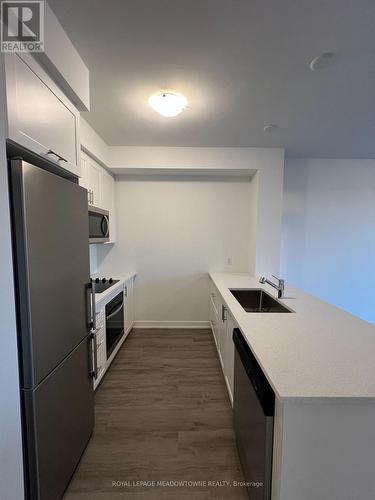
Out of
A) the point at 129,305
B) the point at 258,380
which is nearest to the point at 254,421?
the point at 258,380

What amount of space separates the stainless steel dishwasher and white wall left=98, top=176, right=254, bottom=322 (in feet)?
6.83

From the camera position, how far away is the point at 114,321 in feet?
8.43

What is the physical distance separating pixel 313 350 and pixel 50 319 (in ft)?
4.44

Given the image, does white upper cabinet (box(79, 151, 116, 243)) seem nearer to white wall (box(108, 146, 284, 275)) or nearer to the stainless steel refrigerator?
white wall (box(108, 146, 284, 275))

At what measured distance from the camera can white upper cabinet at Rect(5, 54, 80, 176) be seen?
935 mm

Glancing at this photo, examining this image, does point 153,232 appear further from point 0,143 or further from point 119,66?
point 0,143

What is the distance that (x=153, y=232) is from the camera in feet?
11.3

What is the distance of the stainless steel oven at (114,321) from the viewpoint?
235cm

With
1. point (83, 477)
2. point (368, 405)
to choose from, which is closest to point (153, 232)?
point (83, 477)

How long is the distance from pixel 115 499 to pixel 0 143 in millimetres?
1924

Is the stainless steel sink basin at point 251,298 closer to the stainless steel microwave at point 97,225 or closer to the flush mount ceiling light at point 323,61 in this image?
the stainless steel microwave at point 97,225

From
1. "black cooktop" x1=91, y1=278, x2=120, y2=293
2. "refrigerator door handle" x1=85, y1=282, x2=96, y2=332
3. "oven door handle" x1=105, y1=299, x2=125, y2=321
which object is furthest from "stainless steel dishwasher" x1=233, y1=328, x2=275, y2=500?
"black cooktop" x1=91, y1=278, x2=120, y2=293

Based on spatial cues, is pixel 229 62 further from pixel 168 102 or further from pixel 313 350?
pixel 313 350

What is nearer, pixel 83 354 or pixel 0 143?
pixel 0 143
